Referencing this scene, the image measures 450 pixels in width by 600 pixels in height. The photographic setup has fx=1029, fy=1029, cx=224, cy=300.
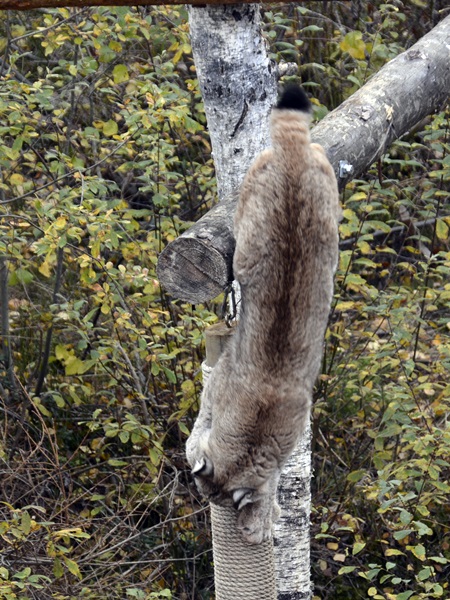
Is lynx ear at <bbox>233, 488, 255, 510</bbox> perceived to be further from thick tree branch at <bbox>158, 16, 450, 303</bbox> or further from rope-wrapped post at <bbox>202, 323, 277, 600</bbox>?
thick tree branch at <bbox>158, 16, 450, 303</bbox>

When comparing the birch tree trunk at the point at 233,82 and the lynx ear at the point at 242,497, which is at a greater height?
the birch tree trunk at the point at 233,82

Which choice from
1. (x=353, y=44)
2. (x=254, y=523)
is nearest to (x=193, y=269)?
(x=254, y=523)

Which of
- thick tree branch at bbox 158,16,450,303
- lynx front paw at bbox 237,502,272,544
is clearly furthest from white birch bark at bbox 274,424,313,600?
thick tree branch at bbox 158,16,450,303

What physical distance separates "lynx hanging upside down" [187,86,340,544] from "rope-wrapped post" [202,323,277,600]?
1.03ft

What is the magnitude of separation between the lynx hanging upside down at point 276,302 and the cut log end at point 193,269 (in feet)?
0.47

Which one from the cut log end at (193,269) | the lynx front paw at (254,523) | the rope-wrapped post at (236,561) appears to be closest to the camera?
the cut log end at (193,269)

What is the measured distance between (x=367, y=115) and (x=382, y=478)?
7.51ft

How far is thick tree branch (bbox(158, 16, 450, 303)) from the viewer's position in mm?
2990

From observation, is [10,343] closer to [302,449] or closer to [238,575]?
[302,449]

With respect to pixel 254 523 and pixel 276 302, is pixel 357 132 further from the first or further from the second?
pixel 254 523

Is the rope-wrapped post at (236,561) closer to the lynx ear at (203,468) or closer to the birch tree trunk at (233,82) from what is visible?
the lynx ear at (203,468)

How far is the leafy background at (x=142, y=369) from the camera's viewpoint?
532 cm

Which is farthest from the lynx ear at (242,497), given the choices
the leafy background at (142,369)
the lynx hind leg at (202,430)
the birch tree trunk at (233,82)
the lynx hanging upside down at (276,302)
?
the leafy background at (142,369)

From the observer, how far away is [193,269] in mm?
3014
